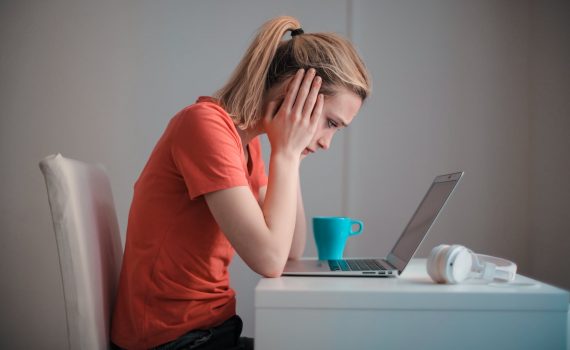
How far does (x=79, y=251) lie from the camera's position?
859mm

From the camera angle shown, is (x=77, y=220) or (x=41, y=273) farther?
(x=41, y=273)

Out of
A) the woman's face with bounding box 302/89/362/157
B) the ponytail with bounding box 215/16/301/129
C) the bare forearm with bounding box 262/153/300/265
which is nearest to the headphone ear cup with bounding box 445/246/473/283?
the bare forearm with bounding box 262/153/300/265

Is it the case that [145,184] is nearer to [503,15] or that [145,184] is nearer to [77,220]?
[77,220]

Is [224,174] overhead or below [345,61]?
below

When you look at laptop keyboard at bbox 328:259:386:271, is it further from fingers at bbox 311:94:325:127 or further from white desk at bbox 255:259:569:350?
fingers at bbox 311:94:325:127

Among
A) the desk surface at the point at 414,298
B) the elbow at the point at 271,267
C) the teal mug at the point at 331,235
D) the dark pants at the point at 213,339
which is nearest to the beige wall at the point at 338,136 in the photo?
the teal mug at the point at 331,235

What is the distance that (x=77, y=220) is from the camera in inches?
34.2

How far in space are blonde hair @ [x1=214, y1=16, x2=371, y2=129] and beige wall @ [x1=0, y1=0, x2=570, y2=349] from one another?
0.99m

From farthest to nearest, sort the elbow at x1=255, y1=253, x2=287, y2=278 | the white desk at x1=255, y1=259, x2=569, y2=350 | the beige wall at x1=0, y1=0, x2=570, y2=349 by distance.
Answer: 1. the beige wall at x1=0, y1=0, x2=570, y2=349
2. the elbow at x1=255, y1=253, x2=287, y2=278
3. the white desk at x1=255, y1=259, x2=569, y2=350

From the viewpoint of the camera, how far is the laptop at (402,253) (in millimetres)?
938

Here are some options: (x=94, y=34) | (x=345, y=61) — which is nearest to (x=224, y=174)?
(x=345, y=61)

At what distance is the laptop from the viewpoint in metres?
0.94

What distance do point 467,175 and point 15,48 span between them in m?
1.87

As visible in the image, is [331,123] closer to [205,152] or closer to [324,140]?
[324,140]
